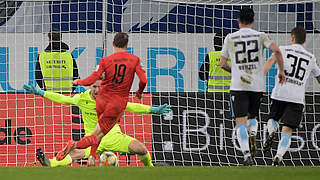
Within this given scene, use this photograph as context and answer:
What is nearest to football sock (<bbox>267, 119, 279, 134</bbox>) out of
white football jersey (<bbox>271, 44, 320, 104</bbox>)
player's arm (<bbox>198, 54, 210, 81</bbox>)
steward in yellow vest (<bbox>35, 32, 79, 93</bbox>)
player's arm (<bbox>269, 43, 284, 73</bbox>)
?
white football jersey (<bbox>271, 44, 320, 104</bbox>)

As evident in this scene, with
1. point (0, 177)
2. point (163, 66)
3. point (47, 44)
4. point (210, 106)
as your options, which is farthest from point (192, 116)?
point (0, 177)

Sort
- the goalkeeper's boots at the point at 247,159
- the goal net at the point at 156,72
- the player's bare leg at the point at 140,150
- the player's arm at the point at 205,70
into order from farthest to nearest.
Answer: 1. the player's arm at the point at 205,70
2. the goal net at the point at 156,72
3. the player's bare leg at the point at 140,150
4. the goalkeeper's boots at the point at 247,159

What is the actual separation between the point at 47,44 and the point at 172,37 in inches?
83.0

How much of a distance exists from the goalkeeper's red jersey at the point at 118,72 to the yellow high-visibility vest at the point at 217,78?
3.63m

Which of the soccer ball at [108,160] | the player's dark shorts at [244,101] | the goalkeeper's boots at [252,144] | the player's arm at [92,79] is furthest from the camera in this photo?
the soccer ball at [108,160]

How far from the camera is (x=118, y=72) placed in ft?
24.7

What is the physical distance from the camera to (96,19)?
11.4 metres

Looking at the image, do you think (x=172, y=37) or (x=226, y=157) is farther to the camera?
(x=172, y=37)

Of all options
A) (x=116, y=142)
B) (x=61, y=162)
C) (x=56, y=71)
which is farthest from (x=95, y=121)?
(x=56, y=71)

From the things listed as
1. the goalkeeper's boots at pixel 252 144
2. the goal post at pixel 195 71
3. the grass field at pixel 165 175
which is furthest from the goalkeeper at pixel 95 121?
the grass field at pixel 165 175

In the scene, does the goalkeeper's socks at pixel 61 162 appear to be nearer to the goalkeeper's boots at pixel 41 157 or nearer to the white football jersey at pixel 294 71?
the goalkeeper's boots at pixel 41 157

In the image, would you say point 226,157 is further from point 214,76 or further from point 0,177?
point 0,177

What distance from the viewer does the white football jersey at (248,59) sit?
6.96m

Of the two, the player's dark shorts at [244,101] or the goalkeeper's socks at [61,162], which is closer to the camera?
the player's dark shorts at [244,101]
